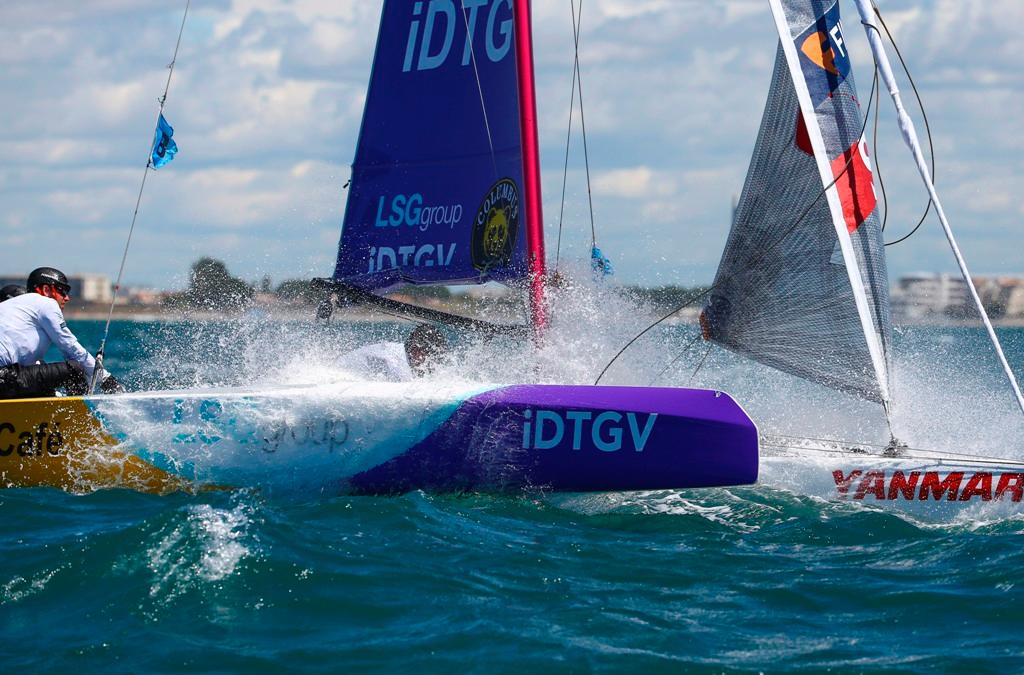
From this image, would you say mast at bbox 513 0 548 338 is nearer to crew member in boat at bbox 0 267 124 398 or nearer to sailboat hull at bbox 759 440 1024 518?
sailboat hull at bbox 759 440 1024 518

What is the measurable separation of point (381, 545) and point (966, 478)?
2538 mm

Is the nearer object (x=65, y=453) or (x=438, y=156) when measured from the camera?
(x=65, y=453)

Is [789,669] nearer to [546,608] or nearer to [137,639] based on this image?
[546,608]

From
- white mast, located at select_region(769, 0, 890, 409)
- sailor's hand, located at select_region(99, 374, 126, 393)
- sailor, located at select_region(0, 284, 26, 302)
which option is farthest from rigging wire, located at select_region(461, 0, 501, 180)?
sailor, located at select_region(0, 284, 26, 302)

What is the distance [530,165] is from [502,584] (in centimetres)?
293

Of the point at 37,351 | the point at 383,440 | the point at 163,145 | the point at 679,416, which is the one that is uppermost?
the point at 163,145

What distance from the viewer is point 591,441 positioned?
535 cm

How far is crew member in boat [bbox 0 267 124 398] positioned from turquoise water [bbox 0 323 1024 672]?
535 millimetres

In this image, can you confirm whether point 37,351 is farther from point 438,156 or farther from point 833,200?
point 833,200

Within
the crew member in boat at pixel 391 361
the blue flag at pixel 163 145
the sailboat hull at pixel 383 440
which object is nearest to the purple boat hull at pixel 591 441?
the sailboat hull at pixel 383 440

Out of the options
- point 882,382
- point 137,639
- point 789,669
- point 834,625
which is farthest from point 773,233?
point 137,639

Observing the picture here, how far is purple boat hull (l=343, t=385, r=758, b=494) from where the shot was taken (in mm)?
5285

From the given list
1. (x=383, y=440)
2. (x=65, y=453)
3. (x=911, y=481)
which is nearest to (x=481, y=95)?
(x=383, y=440)

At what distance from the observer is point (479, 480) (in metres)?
5.52
